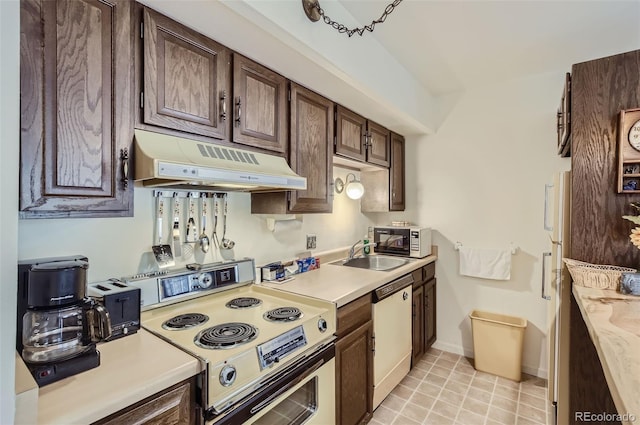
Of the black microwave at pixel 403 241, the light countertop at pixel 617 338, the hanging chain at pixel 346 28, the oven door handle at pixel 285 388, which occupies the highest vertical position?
the hanging chain at pixel 346 28

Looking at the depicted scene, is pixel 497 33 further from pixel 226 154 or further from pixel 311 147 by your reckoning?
pixel 226 154

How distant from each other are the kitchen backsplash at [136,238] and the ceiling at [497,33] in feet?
4.14

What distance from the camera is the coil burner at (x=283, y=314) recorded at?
1.45 meters

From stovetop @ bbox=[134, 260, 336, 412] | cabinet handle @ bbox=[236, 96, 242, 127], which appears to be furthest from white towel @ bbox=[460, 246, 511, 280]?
cabinet handle @ bbox=[236, 96, 242, 127]

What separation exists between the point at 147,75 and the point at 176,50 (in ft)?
0.61

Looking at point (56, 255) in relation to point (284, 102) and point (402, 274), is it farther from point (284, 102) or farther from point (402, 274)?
point (402, 274)

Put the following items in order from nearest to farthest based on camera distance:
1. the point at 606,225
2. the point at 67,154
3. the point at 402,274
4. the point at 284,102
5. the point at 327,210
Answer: the point at 67,154 → the point at 606,225 → the point at 284,102 → the point at 327,210 → the point at 402,274

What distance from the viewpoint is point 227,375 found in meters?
1.07

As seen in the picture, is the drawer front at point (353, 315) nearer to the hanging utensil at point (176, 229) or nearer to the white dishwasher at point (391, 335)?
the white dishwasher at point (391, 335)

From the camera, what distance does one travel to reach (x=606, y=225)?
1.59m

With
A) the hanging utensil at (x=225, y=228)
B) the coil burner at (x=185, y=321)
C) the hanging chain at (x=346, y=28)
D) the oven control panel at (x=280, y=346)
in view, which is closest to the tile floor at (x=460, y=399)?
the oven control panel at (x=280, y=346)

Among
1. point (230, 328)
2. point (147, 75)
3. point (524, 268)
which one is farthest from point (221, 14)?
point (524, 268)

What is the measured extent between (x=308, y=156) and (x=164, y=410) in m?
1.49

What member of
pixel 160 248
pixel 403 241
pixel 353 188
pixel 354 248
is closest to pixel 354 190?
pixel 353 188
